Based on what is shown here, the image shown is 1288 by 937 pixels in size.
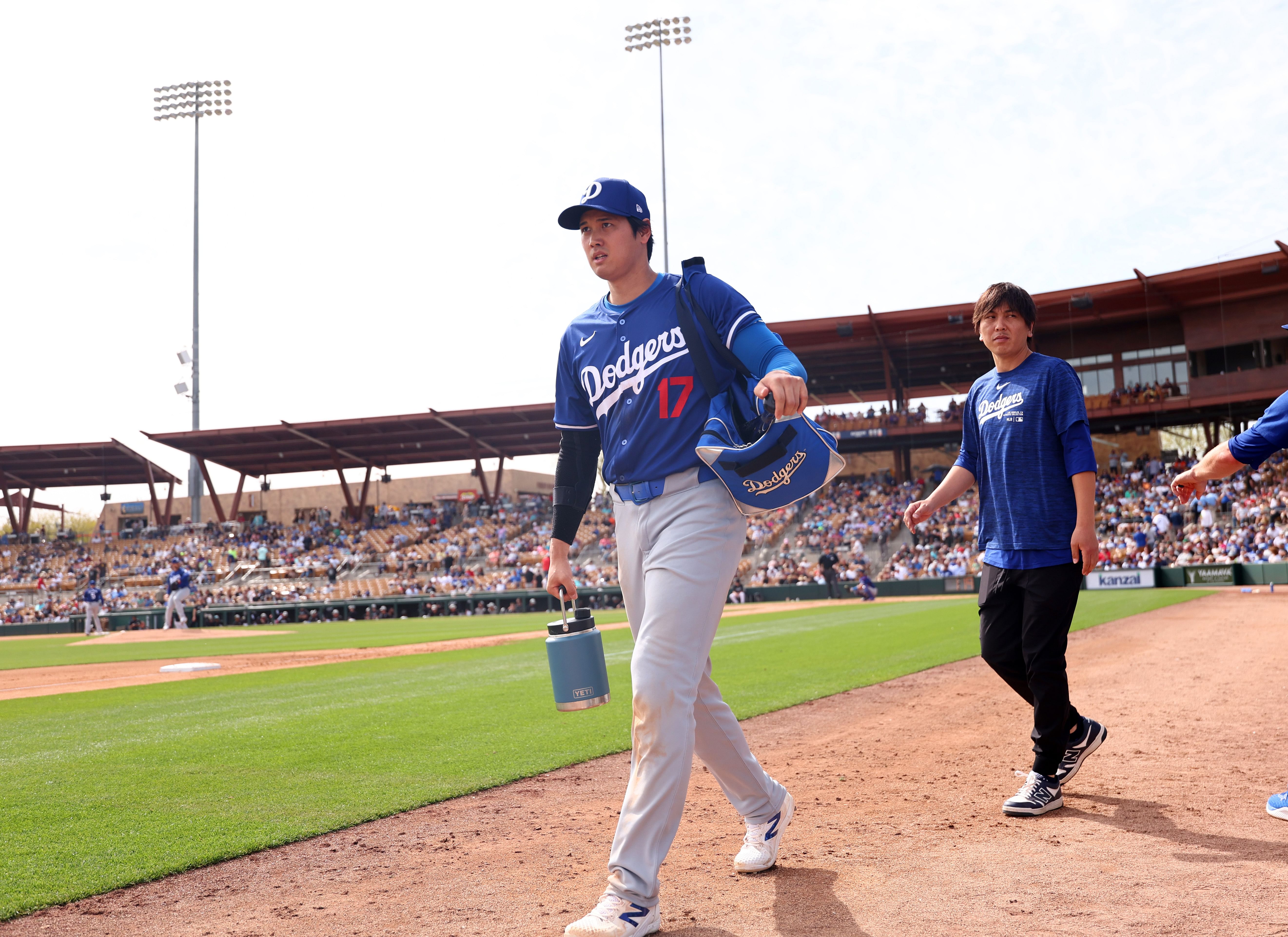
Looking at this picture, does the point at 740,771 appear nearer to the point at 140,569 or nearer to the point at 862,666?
the point at 862,666

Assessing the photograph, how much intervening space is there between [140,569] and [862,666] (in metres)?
45.8

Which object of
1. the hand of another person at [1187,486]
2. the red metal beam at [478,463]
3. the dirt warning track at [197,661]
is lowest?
the dirt warning track at [197,661]

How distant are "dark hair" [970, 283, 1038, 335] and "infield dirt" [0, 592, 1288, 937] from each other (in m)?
2.11

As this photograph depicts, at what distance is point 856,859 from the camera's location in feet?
10.7

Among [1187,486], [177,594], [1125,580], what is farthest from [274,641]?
[1125,580]

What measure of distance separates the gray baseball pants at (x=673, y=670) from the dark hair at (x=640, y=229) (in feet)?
2.75

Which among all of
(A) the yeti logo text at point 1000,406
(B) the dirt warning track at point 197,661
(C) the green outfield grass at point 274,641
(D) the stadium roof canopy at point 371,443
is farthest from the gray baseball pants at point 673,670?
(D) the stadium roof canopy at point 371,443

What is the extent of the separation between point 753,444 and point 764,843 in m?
1.39

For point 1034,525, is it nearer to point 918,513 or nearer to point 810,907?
point 918,513

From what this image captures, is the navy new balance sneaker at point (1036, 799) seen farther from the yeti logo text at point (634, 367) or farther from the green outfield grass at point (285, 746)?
the green outfield grass at point (285, 746)

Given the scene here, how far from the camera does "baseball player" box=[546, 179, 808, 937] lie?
2734 millimetres

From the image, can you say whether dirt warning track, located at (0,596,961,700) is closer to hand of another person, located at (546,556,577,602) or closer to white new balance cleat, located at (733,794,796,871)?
hand of another person, located at (546,556,577,602)

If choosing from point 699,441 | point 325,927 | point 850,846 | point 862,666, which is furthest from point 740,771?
point 862,666

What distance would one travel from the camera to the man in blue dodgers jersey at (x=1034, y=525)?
3.85m
